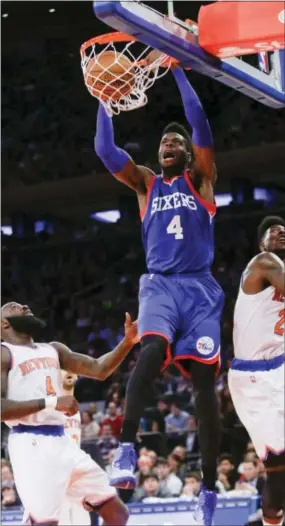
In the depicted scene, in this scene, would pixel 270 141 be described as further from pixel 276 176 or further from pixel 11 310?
pixel 11 310

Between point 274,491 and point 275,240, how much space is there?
58.7 inches

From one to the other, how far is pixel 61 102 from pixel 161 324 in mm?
13312

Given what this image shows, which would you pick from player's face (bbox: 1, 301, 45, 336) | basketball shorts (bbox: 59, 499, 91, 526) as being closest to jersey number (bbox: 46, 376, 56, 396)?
player's face (bbox: 1, 301, 45, 336)

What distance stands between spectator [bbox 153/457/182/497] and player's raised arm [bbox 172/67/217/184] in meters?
5.60

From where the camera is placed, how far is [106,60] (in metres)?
6.25

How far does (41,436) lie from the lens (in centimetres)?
688

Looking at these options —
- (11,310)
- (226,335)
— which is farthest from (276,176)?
(11,310)

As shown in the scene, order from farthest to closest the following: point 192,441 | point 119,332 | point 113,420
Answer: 1. point 119,332
2. point 113,420
3. point 192,441

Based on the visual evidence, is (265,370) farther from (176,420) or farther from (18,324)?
(176,420)

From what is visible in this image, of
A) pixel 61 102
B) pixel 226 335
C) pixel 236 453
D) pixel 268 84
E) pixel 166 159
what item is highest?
pixel 61 102

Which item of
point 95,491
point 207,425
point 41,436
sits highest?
point 207,425

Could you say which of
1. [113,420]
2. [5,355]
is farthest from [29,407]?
[113,420]

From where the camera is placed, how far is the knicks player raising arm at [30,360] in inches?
260

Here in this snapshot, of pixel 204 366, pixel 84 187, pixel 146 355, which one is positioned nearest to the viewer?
pixel 146 355
